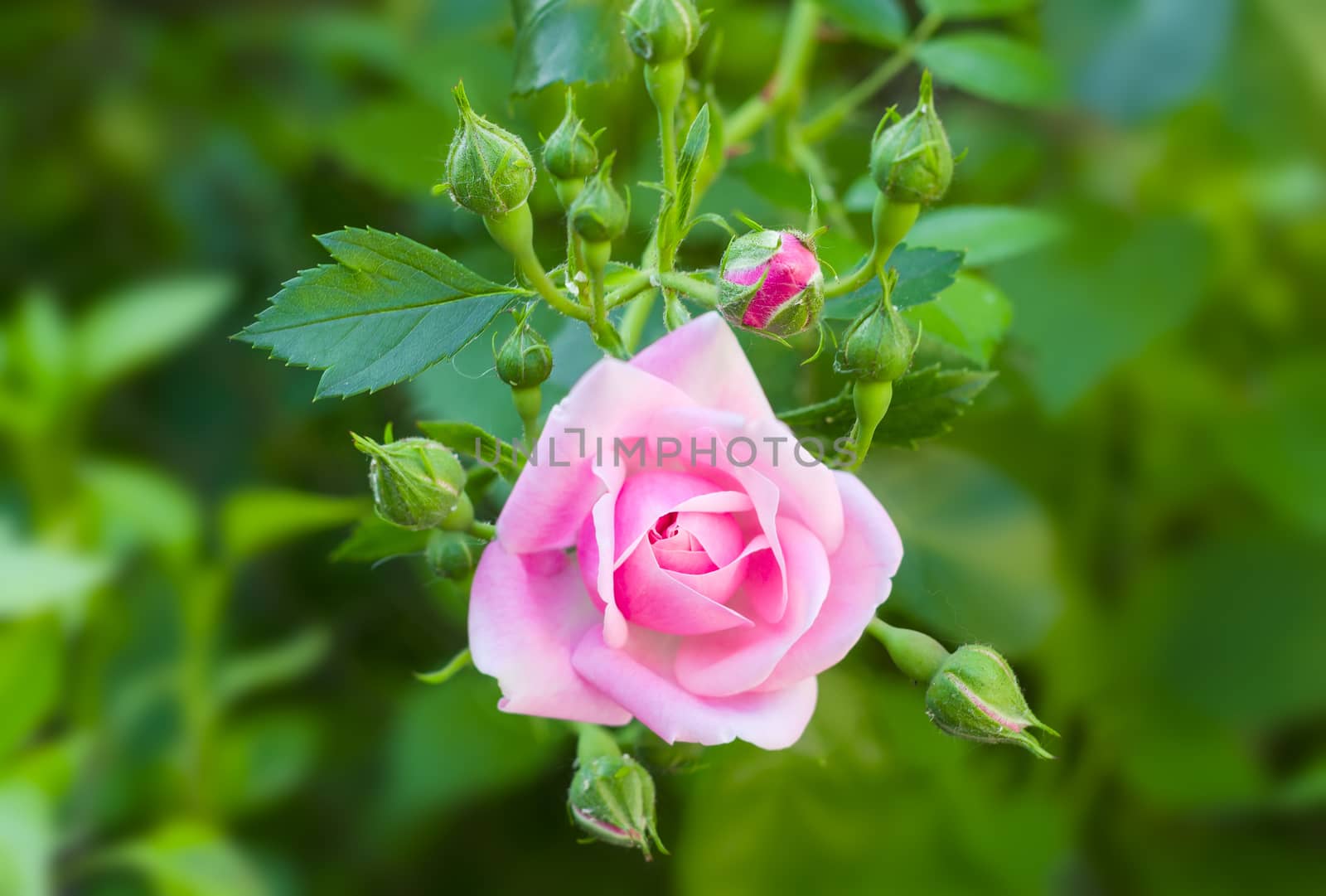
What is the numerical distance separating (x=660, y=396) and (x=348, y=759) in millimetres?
705

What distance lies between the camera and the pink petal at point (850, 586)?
30cm

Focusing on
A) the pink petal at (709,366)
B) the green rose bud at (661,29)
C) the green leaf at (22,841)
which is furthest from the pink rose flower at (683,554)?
the green leaf at (22,841)

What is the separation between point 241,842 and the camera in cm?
81

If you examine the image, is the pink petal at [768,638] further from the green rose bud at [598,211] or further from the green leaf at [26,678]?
the green leaf at [26,678]

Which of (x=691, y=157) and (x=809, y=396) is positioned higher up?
(x=691, y=157)

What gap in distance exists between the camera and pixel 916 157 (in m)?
0.31

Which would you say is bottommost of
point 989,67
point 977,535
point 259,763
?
point 259,763

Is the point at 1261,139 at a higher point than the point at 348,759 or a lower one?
higher

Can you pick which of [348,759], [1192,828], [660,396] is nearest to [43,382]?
[348,759]

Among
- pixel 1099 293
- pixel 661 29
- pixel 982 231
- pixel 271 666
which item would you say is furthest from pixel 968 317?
pixel 271 666

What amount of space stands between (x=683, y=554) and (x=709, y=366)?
0.18 feet

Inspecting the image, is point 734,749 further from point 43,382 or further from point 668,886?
point 43,382

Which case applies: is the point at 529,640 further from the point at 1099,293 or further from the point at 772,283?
the point at 1099,293

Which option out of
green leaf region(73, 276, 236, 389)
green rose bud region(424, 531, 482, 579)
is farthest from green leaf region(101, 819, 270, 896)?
green rose bud region(424, 531, 482, 579)
